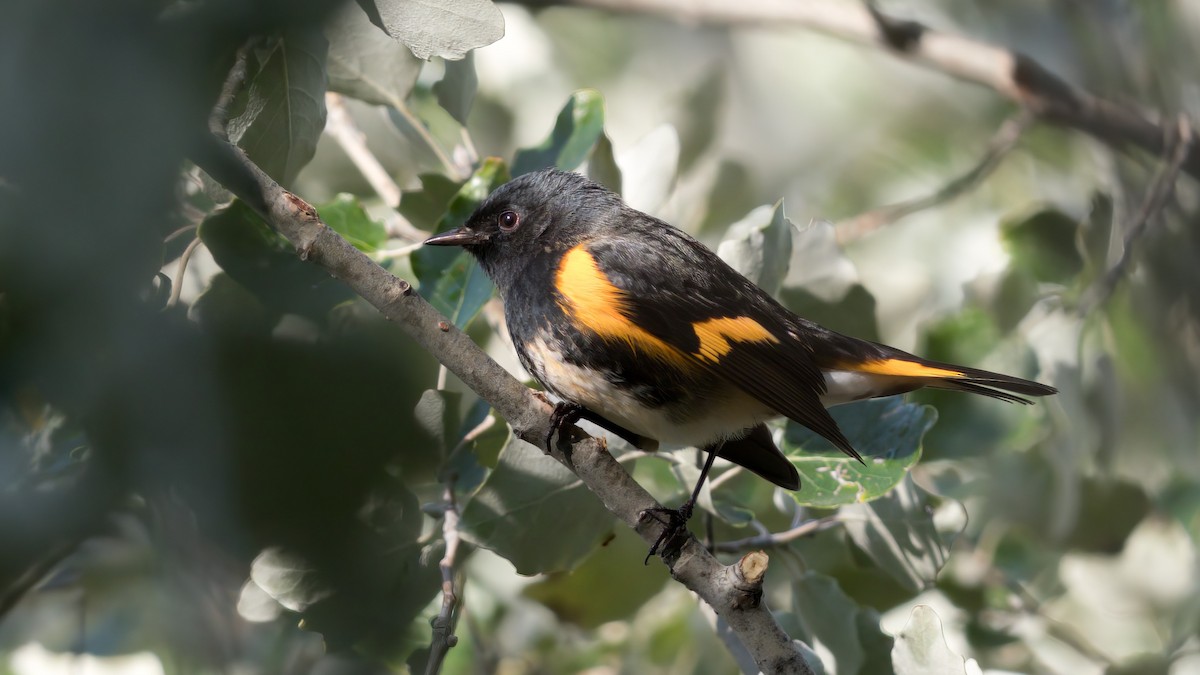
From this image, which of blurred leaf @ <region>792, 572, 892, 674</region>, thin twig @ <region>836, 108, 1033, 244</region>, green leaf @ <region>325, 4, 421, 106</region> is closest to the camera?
green leaf @ <region>325, 4, 421, 106</region>

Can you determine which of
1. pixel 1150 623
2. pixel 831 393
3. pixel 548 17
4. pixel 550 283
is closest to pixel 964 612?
pixel 1150 623

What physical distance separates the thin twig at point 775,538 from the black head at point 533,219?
761 millimetres

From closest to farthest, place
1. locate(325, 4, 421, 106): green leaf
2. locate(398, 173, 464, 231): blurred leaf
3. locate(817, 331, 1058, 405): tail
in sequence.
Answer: locate(325, 4, 421, 106): green leaf, locate(817, 331, 1058, 405): tail, locate(398, 173, 464, 231): blurred leaf

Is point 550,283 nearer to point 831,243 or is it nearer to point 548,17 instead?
point 831,243

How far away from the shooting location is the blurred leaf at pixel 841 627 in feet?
6.53

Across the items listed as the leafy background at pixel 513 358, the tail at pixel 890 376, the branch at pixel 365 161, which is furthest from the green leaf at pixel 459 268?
the tail at pixel 890 376

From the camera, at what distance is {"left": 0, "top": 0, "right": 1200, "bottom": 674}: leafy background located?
54 centimetres

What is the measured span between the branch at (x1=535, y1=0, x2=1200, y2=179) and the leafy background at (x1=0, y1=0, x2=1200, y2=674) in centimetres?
24

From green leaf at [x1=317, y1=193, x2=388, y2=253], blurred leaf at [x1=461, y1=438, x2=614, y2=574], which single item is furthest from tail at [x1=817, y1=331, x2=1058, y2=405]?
green leaf at [x1=317, y1=193, x2=388, y2=253]

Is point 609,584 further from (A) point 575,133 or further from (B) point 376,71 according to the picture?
(B) point 376,71

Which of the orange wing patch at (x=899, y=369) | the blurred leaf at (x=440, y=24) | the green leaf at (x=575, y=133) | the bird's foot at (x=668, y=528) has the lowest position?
the orange wing patch at (x=899, y=369)

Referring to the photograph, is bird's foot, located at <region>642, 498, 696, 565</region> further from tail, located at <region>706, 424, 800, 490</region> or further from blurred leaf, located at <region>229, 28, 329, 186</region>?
blurred leaf, located at <region>229, 28, 329, 186</region>

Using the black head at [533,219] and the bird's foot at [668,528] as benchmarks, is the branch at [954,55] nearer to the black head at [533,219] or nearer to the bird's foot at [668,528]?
the black head at [533,219]

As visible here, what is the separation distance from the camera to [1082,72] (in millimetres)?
4711
